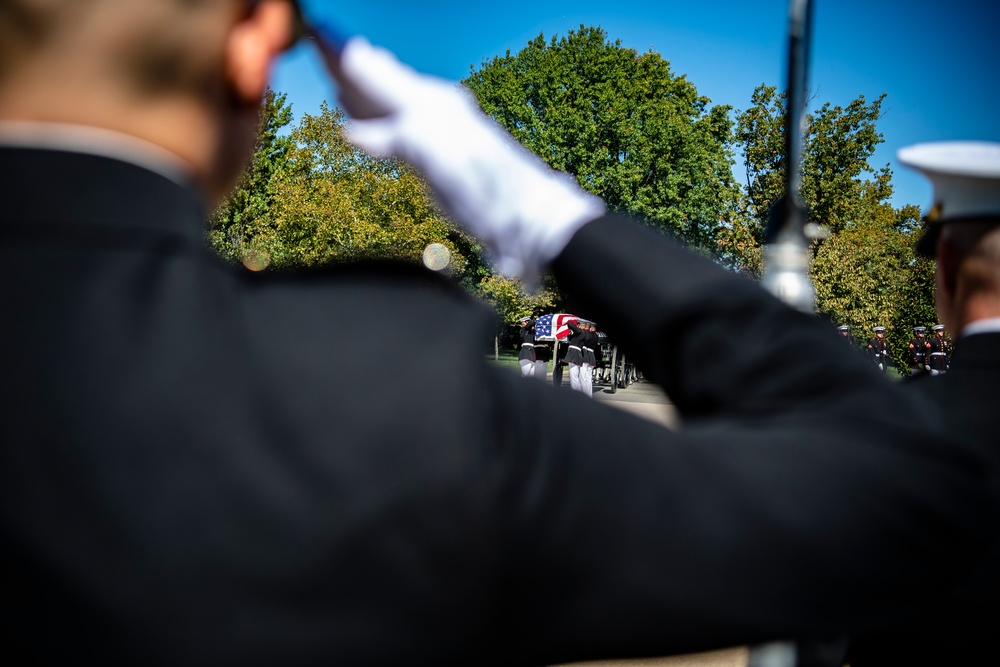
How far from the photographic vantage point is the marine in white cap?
5.53 ft

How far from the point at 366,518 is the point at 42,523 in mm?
213

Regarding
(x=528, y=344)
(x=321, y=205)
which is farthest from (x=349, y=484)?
(x=321, y=205)

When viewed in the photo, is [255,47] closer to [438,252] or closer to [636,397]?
[636,397]

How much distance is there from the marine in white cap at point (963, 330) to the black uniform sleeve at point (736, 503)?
3.56ft

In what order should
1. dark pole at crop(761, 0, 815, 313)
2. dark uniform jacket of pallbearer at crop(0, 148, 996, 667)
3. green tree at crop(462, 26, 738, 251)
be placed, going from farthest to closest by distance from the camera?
1. green tree at crop(462, 26, 738, 251)
2. dark pole at crop(761, 0, 815, 313)
3. dark uniform jacket of pallbearer at crop(0, 148, 996, 667)

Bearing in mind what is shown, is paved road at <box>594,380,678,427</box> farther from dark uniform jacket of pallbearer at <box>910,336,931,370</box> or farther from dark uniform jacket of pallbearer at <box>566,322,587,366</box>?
dark uniform jacket of pallbearer at <box>910,336,931,370</box>

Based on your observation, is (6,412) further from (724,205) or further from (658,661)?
(724,205)

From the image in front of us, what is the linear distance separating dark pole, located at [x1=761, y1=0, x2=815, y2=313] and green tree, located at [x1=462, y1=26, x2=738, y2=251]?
35.1 m

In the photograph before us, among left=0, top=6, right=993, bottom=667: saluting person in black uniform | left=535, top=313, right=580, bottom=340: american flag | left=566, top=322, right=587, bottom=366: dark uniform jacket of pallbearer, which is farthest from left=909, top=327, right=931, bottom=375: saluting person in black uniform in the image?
left=0, top=6, right=993, bottom=667: saluting person in black uniform

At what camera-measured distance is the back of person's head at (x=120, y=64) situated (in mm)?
605

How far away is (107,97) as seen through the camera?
61 cm

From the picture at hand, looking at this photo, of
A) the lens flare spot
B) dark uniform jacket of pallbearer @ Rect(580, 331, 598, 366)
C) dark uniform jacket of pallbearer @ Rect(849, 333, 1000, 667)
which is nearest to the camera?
dark uniform jacket of pallbearer @ Rect(849, 333, 1000, 667)

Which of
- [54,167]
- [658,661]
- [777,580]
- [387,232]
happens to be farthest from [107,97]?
[387,232]

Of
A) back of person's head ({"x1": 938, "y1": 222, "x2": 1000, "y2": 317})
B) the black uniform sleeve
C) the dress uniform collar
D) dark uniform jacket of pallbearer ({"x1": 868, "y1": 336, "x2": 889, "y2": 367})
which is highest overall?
dark uniform jacket of pallbearer ({"x1": 868, "y1": 336, "x2": 889, "y2": 367})
